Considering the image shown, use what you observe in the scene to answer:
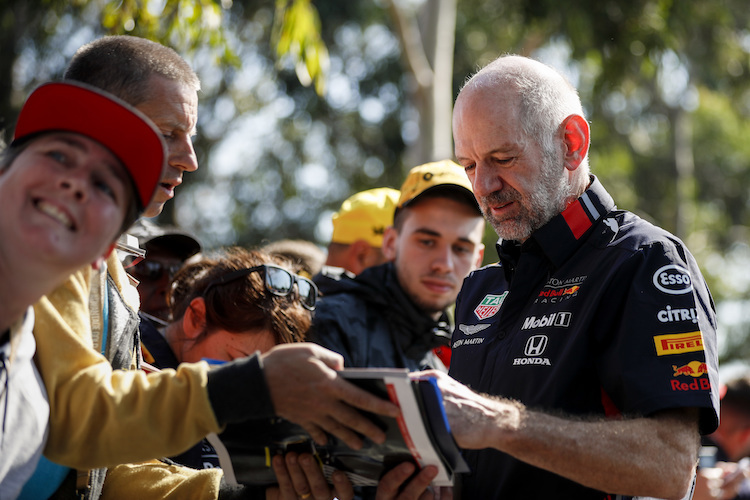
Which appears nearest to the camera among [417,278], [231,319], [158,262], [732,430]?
[231,319]

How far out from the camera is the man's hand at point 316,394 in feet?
7.15

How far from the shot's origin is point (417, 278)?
4.83 metres

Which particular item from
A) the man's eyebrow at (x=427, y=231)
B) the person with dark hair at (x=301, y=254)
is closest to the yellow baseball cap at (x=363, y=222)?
the person with dark hair at (x=301, y=254)

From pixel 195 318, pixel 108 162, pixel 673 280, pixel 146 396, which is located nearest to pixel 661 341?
pixel 673 280

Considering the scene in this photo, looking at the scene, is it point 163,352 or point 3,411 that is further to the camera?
point 163,352

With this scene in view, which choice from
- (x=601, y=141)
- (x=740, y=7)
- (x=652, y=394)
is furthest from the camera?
(x=601, y=141)

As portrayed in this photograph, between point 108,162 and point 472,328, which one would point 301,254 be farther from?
point 108,162

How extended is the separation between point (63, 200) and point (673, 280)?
1.79 m

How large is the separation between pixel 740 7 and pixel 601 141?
16.2ft

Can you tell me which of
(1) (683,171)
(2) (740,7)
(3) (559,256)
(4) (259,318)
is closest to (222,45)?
(4) (259,318)

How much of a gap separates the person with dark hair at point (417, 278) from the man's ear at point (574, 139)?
60.8 inches

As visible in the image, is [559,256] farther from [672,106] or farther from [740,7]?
[672,106]

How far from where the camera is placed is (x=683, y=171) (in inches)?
771

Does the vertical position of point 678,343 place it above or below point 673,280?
below
